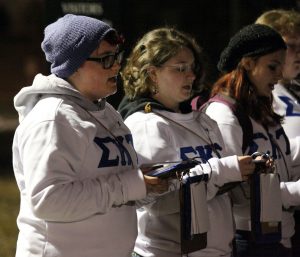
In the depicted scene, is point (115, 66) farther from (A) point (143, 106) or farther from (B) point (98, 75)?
(A) point (143, 106)

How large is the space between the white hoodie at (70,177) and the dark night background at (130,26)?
7.78ft

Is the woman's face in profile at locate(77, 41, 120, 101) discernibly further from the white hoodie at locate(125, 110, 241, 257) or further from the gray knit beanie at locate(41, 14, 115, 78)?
the white hoodie at locate(125, 110, 241, 257)

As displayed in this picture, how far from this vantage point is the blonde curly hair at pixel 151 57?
3.88 metres

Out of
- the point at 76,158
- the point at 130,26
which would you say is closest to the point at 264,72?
the point at 76,158

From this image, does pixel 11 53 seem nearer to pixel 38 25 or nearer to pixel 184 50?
pixel 38 25

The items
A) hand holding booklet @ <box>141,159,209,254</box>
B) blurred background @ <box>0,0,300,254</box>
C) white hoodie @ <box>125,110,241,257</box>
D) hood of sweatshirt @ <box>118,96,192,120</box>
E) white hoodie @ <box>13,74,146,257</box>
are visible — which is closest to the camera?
white hoodie @ <box>13,74,146,257</box>

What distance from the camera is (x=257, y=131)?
419 cm

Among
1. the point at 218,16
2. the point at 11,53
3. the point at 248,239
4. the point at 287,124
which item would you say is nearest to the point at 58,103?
the point at 248,239

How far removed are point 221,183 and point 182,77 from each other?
1.62ft

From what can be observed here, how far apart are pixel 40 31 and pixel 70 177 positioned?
472 centimetres

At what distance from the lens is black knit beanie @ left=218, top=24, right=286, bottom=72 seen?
4316mm

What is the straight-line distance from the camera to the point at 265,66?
14.2ft

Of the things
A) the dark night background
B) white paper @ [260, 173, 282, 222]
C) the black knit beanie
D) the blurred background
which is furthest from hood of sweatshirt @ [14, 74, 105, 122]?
the blurred background

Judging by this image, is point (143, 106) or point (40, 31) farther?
point (40, 31)
